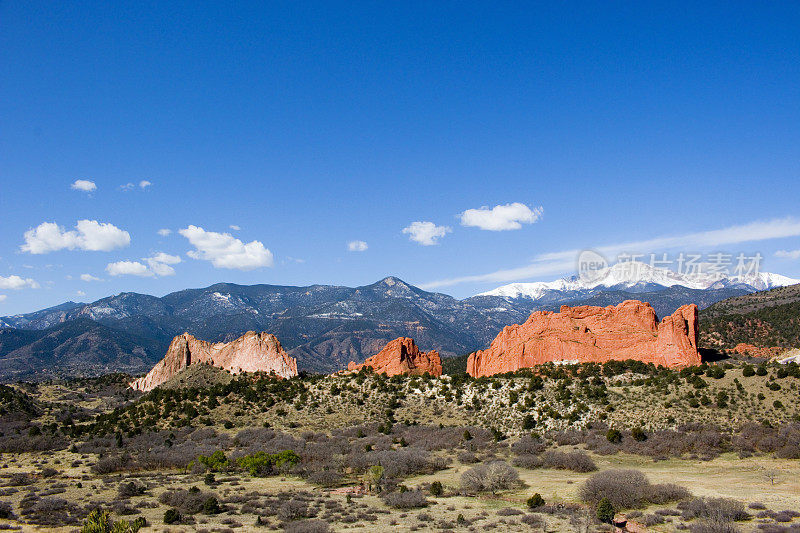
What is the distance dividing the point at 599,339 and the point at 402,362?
31144mm

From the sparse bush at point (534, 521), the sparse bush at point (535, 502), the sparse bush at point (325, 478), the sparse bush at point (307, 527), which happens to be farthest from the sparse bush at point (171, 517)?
the sparse bush at point (535, 502)

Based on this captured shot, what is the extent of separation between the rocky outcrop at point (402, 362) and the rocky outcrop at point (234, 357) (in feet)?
41.8

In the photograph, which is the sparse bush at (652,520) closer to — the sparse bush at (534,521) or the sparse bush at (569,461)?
the sparse bush at (534,521)

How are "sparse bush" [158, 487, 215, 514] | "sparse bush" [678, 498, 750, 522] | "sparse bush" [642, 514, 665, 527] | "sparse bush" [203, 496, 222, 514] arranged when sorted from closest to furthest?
"sparse bush" [678, 498, 750, 522], "sparse bush" [642, 514, 665, 527], "sparse bush" [203, 496, 222, 514], "sparse bush" [158, 487, 215, 514]

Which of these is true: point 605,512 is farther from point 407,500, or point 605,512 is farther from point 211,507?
point 211,507

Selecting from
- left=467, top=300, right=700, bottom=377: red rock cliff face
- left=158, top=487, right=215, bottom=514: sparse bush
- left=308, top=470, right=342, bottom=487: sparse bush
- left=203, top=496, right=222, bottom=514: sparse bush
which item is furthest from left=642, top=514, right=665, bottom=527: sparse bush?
left=467, top=300, right=700, bottom=377: red rock cliff face

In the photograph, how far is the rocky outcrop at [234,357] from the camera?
80.1 meters

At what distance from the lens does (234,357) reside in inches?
3238

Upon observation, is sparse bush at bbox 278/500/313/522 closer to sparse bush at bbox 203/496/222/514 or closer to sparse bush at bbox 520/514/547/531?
sparse bush at bbox 203/496/222/514

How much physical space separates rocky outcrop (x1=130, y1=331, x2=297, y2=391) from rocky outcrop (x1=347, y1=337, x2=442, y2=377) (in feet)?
41.8

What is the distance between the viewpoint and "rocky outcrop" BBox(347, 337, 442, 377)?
7825cm

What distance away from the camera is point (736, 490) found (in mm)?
26844

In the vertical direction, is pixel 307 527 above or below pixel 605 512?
below

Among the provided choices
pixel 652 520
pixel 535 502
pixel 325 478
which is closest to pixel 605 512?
pixel 652 520
